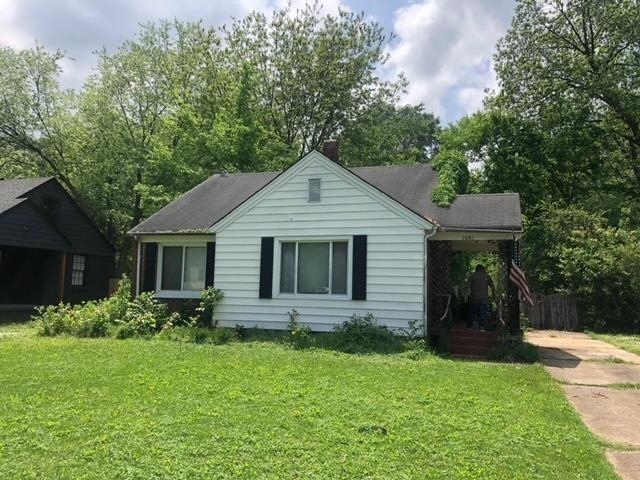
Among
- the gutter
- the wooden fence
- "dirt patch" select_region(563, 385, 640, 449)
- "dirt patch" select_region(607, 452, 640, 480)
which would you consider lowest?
"dirt patch" select_region(607, 452, 640, 480)

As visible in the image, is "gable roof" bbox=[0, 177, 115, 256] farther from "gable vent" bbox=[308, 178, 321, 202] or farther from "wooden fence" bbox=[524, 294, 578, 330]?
"wooden fence" bbox=[524, 294, 578, 330]

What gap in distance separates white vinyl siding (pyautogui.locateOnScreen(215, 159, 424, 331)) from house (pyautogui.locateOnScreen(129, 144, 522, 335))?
2cm

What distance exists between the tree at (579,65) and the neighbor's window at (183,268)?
1960 cm

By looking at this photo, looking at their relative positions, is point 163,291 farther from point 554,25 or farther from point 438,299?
point 554,25

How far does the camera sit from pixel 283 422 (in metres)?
5.30

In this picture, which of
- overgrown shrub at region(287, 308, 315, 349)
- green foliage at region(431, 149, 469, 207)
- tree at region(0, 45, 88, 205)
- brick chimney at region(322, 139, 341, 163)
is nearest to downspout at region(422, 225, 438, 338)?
green foliage at region(431, 149, 469, 207)

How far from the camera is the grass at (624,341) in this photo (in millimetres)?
13266

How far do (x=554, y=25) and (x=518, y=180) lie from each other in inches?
296

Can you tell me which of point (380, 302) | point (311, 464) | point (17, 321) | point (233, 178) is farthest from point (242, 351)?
point (17, 321)

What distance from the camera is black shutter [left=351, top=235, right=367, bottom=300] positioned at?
11984 mm

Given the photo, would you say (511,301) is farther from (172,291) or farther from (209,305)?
(172,291)

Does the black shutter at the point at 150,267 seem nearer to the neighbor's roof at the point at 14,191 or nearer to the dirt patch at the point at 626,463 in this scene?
the neighbor's roof at the point at 14,191

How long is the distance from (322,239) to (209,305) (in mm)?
3316

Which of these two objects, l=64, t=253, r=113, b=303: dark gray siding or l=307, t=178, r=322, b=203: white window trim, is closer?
l=307, t=178, r=322, b=203: white window trim
